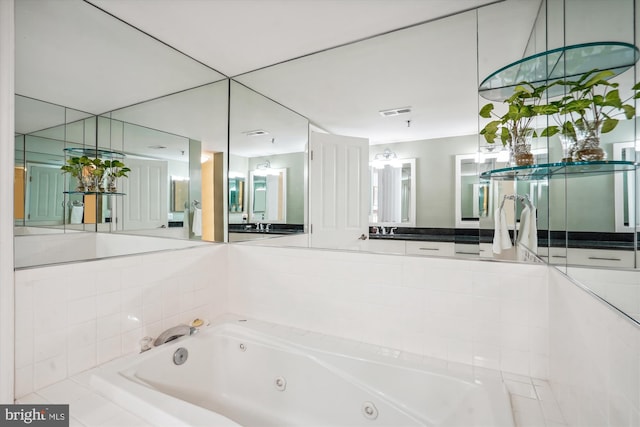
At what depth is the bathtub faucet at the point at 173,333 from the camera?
176cm

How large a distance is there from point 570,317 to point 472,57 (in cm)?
127

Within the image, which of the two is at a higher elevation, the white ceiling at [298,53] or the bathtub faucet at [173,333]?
the white ceiling at [298,53]

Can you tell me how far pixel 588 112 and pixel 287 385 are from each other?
1.80 meters

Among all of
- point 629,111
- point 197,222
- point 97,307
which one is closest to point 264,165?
point 197,222

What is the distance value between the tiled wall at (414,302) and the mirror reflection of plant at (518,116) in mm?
598

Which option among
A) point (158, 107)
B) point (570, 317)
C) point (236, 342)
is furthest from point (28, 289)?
point (570, 317)

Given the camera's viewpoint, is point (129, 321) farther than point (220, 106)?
No

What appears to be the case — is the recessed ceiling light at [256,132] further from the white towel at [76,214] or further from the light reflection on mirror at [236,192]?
the white towel at [76,214]

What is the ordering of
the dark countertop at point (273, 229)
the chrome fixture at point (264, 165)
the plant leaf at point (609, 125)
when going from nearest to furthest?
the plant leaf at point (609, 125) < the dark countertop at point (273, 229) < the chrome fixture at point (264, 165)

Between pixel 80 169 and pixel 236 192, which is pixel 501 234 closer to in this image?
pixel 236 192

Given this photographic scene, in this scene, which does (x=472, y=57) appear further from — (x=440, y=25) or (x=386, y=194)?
(x=386, y=194)

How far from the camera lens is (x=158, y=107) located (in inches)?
80.0

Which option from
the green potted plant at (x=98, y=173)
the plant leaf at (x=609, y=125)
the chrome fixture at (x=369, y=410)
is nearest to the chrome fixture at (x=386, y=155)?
the plant leaf at (x=609, y=125)

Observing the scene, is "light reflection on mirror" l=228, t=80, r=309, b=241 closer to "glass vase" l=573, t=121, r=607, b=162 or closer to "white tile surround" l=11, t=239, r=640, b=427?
"white tile surround" l=11, t=239, r=640, b=427
